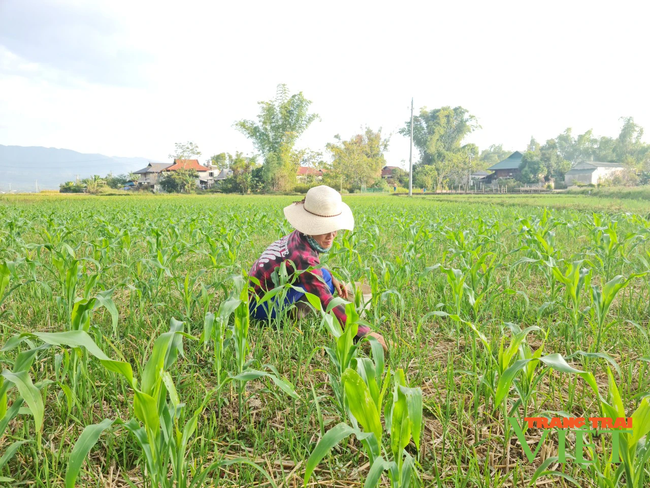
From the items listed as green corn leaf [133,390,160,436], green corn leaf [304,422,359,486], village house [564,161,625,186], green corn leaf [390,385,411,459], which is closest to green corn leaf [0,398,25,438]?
green corn leaf [133,390,160,436]

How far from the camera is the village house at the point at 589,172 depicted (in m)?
46.6

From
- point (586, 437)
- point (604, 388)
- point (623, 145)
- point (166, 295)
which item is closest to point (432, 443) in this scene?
point (586, 437)

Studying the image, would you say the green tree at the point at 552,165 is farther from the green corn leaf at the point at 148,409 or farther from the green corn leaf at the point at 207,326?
the green corn leaf at the point at 148,409

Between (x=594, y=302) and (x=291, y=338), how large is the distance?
72.4 inches

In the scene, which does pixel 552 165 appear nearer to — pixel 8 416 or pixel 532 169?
pixel 532 169

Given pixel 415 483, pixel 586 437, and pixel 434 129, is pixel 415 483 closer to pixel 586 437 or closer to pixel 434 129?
pixel 586 437

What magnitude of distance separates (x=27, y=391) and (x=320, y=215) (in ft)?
6.31

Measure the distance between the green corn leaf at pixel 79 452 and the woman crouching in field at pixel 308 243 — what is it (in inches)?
59.6

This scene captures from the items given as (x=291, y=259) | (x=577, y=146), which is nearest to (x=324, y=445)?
(x=291, y=259)

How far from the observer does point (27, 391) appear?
1.12 metres

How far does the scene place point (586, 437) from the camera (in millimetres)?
1682

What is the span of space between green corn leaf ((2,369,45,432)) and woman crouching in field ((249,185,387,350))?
4.83 feet

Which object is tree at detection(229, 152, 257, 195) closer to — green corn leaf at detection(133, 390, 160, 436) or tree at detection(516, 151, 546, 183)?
tree at detection(516, 151, 546, 183)

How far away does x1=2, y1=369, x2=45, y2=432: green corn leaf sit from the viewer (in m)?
1.08
